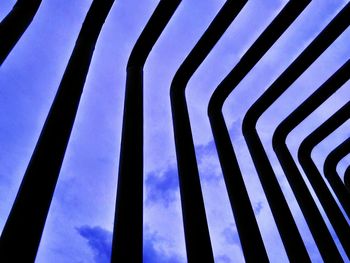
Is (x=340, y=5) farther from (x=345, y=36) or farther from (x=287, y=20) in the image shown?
(x=287, y=20)

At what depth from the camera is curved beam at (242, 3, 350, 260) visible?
758cm

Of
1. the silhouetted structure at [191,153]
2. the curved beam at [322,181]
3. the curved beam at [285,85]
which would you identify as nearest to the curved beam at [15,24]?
the silhouetted structure at [191,153]

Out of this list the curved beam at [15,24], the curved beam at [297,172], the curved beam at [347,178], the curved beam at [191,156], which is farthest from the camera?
the curved beam at [347,178]

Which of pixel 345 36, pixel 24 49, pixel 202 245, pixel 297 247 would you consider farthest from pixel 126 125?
pixel 345 36

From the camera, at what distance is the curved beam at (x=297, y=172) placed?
26.3 ft

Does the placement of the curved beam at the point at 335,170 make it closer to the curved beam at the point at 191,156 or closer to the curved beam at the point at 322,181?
the curved beam at the point at 322,181

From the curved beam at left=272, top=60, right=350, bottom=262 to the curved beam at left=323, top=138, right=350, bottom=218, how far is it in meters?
2.55

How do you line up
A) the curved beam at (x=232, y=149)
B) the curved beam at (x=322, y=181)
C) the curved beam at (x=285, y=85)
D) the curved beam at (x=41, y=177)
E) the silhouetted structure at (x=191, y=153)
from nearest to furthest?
the curved beam at (x=41, y=177) < the silhouetted structure at (x=191, y=153) < the curved beam at (x=232, y=149) < the curved beam at (x=285, y=85) < the curved beam at (x=322, y=181)

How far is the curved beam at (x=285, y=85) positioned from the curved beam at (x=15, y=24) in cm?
680

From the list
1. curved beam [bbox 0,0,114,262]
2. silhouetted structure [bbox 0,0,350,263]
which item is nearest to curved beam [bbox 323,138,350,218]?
silhouetted structure [bbox 0,0,350,263]

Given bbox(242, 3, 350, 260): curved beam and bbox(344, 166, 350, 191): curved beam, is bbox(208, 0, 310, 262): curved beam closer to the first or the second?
bbox(242, 3, 350, 260): curved beam

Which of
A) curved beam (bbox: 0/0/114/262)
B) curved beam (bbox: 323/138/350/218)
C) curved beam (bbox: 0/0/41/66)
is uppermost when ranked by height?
curved beam (bbox: 323/138/350/218)

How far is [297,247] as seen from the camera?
6879 millimetres

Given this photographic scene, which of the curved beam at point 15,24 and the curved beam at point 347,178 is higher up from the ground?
the curved beam at point 347,178
